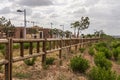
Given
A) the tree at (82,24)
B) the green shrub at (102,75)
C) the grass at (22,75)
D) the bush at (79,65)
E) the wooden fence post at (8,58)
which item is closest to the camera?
the wooden fence post at (8,58)

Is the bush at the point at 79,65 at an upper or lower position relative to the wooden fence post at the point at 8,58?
lower

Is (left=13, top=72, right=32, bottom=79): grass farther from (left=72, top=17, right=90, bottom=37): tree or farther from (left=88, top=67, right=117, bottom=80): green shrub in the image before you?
(left=72, top=17, right=90, bottom=37): tree

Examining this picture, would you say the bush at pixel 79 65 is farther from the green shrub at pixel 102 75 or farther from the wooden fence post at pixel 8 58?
the wooden fence post at pixel 8 58

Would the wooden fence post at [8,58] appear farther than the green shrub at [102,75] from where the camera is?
No

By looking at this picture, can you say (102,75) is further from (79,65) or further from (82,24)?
(82,24)

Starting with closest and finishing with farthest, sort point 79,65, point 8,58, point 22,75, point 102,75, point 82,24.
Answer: point 8,58 → point 22,75 → point 102,75 → point 79,65 → point 82,24

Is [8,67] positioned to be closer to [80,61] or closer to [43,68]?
[43,68]

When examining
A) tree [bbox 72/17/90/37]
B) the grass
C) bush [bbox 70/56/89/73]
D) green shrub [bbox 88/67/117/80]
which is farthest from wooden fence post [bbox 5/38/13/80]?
tree [bbox 72/17/90/37]

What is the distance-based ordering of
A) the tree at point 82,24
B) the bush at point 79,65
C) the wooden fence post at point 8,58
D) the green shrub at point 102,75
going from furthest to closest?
the tree at point 82,24
the bush at point 79,65
the green shrub at point 102,75
the wooden fence post at point 8,58

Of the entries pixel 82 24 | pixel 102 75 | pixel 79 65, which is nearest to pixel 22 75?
pixel 102 75

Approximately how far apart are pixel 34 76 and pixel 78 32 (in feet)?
178

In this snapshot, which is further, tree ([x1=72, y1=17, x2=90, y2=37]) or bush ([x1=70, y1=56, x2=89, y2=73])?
tree ([x1=72, y1=17, x2=90, y2=37])

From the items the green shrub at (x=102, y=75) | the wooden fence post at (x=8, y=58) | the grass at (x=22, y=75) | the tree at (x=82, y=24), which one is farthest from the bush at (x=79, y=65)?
the tree at (x=82, y=24)

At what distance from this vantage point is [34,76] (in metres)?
9.39
